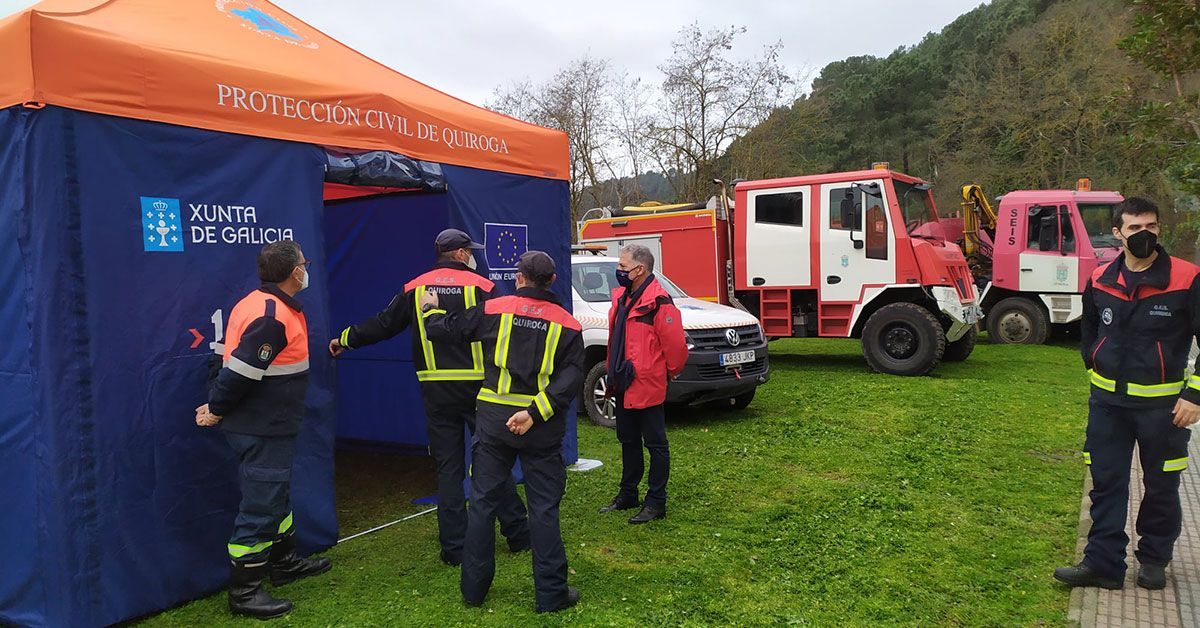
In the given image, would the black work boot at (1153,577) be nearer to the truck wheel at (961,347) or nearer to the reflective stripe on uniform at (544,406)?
the reflective stripe on uniform at (544,406)

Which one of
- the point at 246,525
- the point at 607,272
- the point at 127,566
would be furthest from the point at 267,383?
the point at 607,272

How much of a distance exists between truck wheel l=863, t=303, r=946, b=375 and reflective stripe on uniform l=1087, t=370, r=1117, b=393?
6423 mm

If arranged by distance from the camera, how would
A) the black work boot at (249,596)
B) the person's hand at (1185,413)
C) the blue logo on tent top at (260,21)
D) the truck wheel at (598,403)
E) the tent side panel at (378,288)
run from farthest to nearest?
the truck wheel at (598,403)
the tent side panel at (378,288)
the blue logo on tent top at (260,21)
the black work boot at (249,596)
the person's hand at (1185,413)

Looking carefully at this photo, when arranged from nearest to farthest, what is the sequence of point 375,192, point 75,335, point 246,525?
point 75,335 < point 246,525 < point 375,192

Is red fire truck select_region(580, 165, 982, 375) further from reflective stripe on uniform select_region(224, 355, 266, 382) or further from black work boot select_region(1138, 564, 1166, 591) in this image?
reflective stripe on uniform select_region(224, 355, 266, 382)

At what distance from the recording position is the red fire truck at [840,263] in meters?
10.2

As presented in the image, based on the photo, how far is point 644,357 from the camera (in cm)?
476

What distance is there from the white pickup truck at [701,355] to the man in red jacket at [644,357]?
2.12 m

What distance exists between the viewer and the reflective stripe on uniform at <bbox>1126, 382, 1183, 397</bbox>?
3.64 metres

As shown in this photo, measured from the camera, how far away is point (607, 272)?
8539 millimetres

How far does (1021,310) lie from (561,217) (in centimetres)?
1041

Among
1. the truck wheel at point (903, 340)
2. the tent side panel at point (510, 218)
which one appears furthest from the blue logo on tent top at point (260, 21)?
the truck wheel at point (903, 340)

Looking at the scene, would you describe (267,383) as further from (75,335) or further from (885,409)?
(885,409)

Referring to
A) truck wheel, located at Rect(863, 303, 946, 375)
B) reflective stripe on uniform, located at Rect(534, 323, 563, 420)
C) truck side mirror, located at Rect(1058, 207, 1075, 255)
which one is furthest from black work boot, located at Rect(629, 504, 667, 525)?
truck side mirror, located at Rect(1058, 207, 1075, 255)
